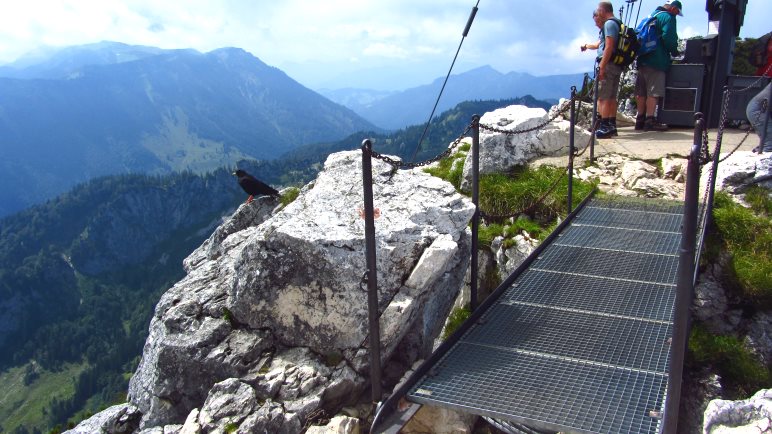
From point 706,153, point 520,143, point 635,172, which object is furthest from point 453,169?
point 706,153

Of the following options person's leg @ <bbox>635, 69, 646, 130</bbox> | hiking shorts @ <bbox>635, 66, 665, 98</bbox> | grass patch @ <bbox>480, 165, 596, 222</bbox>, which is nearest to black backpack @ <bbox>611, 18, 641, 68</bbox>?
hiking shorts @ <bbox>635, 66, 665, 98</bbox>

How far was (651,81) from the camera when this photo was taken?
1319cm

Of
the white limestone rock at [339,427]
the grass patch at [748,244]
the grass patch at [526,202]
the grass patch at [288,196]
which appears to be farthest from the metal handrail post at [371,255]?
the grass patch at [288,196]

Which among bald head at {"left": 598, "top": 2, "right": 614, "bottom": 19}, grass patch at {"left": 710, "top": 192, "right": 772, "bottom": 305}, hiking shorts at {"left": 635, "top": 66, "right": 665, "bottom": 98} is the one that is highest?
bald head at {"left": 598, "top": 2, "right": 614, "bottom": 19}

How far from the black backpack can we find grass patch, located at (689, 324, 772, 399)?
7687 millimetres

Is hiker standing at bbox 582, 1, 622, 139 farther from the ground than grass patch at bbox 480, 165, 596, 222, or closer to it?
farther from the ground

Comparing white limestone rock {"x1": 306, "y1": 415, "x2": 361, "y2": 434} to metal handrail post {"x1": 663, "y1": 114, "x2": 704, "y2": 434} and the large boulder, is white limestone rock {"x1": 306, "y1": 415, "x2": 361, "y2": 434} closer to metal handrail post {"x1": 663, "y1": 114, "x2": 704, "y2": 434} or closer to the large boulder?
the large boulder

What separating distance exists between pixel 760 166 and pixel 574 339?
5.65 metres

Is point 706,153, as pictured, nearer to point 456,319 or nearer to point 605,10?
point 456,319

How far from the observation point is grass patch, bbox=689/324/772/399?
239 inches

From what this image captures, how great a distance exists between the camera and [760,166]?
8711 mm

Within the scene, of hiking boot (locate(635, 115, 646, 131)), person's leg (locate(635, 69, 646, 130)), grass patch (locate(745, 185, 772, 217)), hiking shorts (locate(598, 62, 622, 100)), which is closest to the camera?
grass patch (locate(745, 185, 772, 217))

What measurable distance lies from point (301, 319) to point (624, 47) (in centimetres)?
1025

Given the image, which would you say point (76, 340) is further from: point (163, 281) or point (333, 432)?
point (333, 432)
